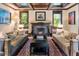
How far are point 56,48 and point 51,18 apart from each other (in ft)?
1.61

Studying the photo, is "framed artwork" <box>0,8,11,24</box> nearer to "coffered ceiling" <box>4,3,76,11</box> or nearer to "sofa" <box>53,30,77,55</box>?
"coffered ceiling" <box>4,3,76,11</box>

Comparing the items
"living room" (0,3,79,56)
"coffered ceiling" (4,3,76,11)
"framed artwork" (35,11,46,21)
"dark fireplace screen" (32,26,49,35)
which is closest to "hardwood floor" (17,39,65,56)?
"living room" (0,3,79,56)

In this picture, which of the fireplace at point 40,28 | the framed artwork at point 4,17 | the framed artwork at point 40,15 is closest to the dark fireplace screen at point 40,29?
the fireplace at point 40,28

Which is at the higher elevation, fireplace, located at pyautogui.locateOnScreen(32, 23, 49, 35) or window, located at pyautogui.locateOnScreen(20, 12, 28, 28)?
window, located at pyautogui.locateOnScreen(20, 12, 28, 28)

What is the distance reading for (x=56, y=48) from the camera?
294 centimetres

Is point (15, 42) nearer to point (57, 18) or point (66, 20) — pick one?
point (57, 18)

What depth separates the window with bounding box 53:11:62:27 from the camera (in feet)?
9.74

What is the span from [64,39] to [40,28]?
43 cm

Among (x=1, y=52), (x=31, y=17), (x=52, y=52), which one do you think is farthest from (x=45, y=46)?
(x=1, y=52)

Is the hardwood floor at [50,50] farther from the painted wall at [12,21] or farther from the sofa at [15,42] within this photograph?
the painted wall at [12,21]

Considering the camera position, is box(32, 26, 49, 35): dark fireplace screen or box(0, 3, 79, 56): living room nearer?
box(0, 3, 79, 56): living room

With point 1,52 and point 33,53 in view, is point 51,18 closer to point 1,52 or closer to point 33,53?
point 33,53

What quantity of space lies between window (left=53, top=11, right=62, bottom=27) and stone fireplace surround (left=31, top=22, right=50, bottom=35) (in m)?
0.13

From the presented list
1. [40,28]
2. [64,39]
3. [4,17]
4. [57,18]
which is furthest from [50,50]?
[4,17]
